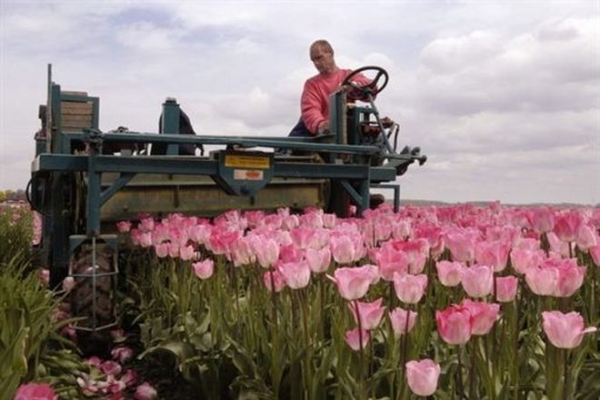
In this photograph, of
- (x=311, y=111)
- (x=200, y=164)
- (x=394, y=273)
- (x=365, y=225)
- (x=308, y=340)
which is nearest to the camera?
(x=394, y=273)

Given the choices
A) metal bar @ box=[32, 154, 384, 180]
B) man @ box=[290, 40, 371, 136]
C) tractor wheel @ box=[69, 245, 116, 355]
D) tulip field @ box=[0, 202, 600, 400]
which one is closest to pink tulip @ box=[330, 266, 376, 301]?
tulip field @ box=[0, 202, 600, 400]

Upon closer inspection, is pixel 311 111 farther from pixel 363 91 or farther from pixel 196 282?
pixel 196 282

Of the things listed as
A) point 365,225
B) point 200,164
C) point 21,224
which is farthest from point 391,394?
point 21,224

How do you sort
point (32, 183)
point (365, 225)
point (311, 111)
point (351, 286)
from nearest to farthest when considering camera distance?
point (351, 286) < point (365, 225) < point (32, 183) < point (311, 111)

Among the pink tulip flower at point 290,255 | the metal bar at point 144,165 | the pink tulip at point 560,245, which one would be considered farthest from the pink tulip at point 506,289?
the metal bar at point 144,165

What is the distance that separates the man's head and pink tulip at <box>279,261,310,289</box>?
5.30 meters

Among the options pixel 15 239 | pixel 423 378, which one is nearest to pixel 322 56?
pixel 15 239

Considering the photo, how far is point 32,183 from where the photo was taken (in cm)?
565

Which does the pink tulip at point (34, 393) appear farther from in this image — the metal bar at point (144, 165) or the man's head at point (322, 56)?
the man's head at point (322, 56)

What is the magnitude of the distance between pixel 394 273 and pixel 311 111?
18.0 feet

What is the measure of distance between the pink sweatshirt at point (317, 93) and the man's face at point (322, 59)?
87mm

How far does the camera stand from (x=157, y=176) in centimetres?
600

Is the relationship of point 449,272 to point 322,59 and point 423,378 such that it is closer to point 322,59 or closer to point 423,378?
point 423,378

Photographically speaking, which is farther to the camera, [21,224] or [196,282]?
[21,224]
